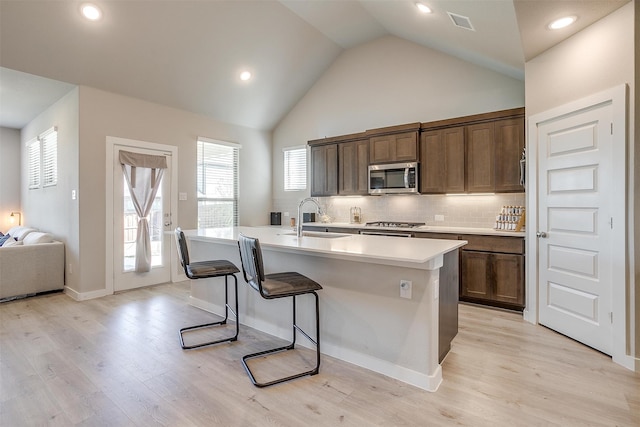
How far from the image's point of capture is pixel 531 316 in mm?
3422

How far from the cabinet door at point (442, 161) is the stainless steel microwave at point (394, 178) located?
13 centimetres

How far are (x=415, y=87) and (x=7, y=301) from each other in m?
6.36

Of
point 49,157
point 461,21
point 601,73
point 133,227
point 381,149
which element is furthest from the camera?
point 49,157

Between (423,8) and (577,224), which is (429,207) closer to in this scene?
(577,224)

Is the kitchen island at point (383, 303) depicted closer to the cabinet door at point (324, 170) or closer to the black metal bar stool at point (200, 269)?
the black metal bar stool at point (200, 269)

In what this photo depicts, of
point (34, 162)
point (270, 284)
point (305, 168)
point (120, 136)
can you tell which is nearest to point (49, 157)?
point (34, 162)

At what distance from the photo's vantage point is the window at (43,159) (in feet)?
16.6

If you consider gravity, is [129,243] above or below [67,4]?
below

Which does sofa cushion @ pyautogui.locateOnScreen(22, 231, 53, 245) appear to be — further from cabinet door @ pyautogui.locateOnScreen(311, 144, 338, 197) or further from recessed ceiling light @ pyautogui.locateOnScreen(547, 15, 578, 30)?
recessed ceiling light @ pyautogui.locateOnScreen(547, 15, 578, 30)

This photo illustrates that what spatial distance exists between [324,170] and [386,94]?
5.24ft

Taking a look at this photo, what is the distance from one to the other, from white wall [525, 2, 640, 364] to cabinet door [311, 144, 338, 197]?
293 cm

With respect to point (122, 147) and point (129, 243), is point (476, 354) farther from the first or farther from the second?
point (122, 147)

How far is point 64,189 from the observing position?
184 inches

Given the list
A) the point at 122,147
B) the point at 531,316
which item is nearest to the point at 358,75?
the point at 122,147
